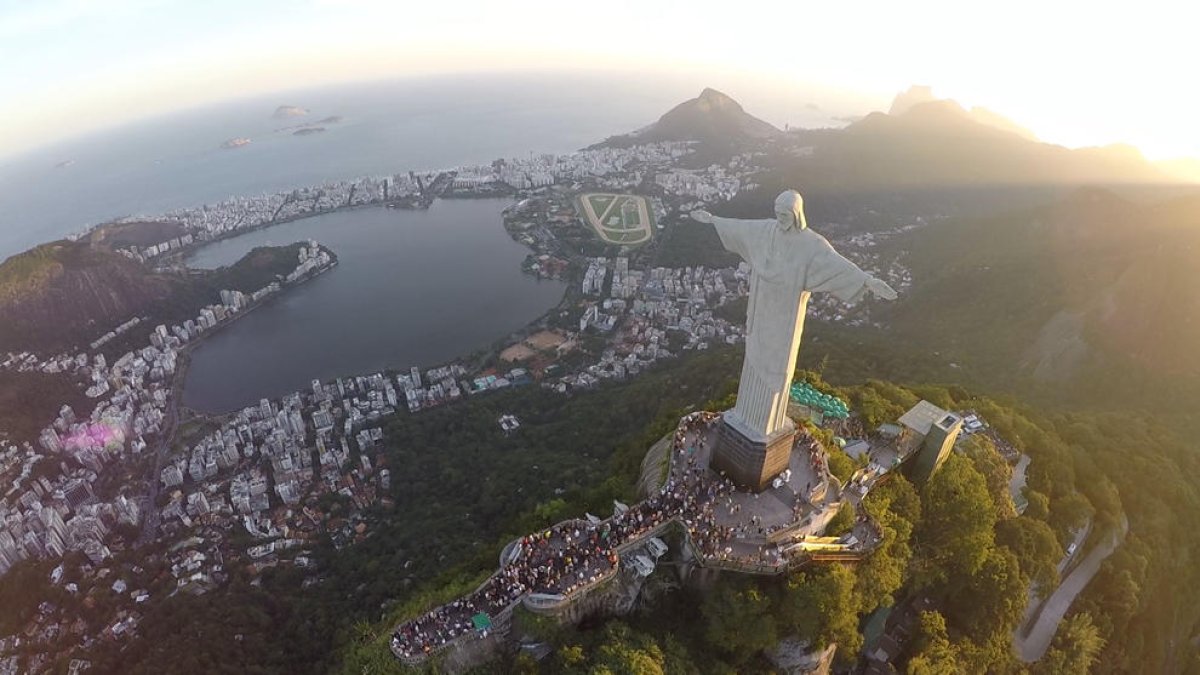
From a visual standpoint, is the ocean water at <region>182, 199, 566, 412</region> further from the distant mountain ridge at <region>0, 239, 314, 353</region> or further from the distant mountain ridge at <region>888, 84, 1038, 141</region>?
the distant mountain ridge at <region>888, 84, 1038, 141</region>

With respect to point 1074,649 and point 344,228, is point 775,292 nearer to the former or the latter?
point 1074,649

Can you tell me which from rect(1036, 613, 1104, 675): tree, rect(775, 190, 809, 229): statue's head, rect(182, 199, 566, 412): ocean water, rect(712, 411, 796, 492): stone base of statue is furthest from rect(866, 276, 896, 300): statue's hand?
rect(182, 199, 566, 412): ocean water

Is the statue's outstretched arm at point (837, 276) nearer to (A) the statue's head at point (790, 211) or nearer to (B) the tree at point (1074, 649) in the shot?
(A) the statue's head at point (790, 211)

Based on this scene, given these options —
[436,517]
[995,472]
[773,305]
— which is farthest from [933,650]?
[436,517]

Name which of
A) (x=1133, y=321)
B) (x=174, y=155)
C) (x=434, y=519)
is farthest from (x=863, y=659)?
(x=174, y=155)

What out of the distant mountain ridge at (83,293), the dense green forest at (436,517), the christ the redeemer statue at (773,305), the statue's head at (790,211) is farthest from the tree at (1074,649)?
the distant mountain ridge at (83,293)
